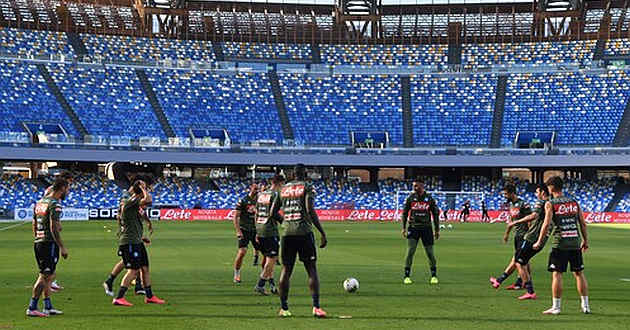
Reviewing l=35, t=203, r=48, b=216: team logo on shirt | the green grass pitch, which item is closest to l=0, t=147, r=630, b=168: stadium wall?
the green grass pitch

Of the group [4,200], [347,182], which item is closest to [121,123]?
[4,200]

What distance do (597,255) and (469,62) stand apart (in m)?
60.3

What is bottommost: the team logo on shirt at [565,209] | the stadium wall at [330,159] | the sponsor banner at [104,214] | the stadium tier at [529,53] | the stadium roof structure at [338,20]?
the sponsor banner at [104,214]

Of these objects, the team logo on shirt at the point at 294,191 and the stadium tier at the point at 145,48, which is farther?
the stadium tier at the point at 145,48

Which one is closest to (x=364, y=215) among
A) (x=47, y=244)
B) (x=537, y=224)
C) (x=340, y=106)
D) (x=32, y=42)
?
(x=340, y=106)

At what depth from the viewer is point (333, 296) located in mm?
16422

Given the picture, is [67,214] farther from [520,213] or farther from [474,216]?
[520,213]

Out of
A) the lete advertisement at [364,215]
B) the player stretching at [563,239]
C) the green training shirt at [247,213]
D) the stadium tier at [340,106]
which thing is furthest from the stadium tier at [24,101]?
the player stretching at [563,239]

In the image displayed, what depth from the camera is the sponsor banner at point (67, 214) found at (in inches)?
2403

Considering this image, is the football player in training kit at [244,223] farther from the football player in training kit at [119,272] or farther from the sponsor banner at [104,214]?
the sponsor banner at [104,214]

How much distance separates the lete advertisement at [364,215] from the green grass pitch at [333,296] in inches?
1359

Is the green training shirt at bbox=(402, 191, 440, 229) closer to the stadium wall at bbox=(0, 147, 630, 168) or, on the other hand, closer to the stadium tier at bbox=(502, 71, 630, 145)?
the stadium wall at bbox=(0, 147, 630, 168)

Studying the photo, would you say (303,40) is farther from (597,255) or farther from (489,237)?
(597,255)

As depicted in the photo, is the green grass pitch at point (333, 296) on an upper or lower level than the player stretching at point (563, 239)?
lower
